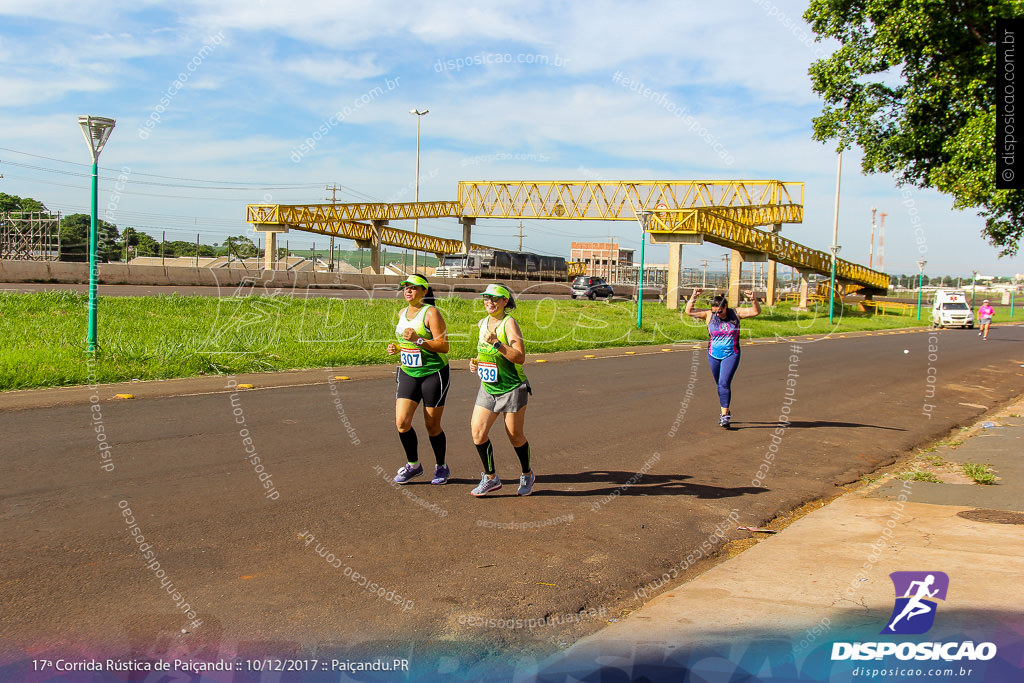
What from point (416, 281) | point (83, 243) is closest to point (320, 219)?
point (83, 243)

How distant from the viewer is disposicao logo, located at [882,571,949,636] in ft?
13.5

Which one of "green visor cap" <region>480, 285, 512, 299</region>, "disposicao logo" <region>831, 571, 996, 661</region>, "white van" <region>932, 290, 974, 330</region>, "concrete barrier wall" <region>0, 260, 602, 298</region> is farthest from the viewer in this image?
"white van" <region>932, 290, 974, 330</region>

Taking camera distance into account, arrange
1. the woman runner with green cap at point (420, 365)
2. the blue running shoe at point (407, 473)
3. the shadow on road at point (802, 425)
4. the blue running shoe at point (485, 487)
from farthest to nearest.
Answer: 1. the shadow on road at point (802, 425)
2. the blue running shoe at point (407, 473)
3. the woman runner with green cap at point (420, 365)
4. the blue running shoe at point (485, 487)

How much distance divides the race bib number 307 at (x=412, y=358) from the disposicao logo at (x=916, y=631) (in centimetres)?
411

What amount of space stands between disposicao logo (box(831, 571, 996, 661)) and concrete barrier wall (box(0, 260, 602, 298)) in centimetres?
2793

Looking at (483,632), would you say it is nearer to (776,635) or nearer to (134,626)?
(776,635)

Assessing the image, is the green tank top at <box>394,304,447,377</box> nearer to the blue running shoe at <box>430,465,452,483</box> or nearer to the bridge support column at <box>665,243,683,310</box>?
the blue running shoe at <box>430,465,452,483</box>

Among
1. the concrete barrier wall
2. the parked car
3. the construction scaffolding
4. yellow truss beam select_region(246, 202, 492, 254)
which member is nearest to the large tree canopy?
the concrete barrier wall

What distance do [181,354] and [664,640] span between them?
44.4 feet

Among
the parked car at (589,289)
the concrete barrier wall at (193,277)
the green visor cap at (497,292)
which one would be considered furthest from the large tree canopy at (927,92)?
the parked car at (589,289)

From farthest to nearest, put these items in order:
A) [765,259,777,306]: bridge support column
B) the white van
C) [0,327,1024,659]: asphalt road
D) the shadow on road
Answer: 1. [765,259,777,306]: bridge support column
2. the white van
3. the shadow on road
4. [0,327,1024,659]: asphalt road

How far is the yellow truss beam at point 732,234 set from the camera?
117 feet

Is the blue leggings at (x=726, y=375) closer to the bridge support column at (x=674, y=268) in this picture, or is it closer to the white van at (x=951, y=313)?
the bridge support column at (x=674, y=268)

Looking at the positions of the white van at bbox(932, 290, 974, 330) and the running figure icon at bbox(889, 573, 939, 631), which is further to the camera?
the white van at bbox(932, 290, 974, 330)
